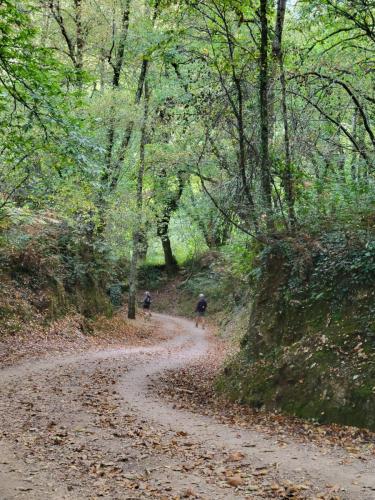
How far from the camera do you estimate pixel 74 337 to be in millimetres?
17438

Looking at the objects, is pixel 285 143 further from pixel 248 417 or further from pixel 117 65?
pixel 117 65

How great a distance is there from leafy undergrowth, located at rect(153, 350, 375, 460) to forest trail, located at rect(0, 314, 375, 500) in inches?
11.6

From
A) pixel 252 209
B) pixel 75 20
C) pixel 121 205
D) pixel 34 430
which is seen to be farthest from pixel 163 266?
pixel 34 430

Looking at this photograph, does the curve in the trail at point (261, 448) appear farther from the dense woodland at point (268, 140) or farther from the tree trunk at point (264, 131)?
the tree trunk at point (264, 131)

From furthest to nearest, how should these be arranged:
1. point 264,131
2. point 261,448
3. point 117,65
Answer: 1. point 117,65
2. point 264,131
3. point 261,448

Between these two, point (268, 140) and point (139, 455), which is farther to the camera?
point (268, 140)

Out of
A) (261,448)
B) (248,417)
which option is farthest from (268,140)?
(261,448)

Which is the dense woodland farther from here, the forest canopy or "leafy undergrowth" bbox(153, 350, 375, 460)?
"leafy undergrowth" bbox(153, 350, 375, 460)

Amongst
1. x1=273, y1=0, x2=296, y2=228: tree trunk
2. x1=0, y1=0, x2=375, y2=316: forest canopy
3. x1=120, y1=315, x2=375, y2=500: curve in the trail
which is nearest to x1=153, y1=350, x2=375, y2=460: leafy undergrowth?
x1=120, y1=315, x2=375, y2=500: curve in the trail

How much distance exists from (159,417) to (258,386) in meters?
2.24

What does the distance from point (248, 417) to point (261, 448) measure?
2.07 metres

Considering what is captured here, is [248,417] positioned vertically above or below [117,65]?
below

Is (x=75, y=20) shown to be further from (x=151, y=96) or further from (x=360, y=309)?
(x=360, y=309)

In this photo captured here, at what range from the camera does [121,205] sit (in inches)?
818
